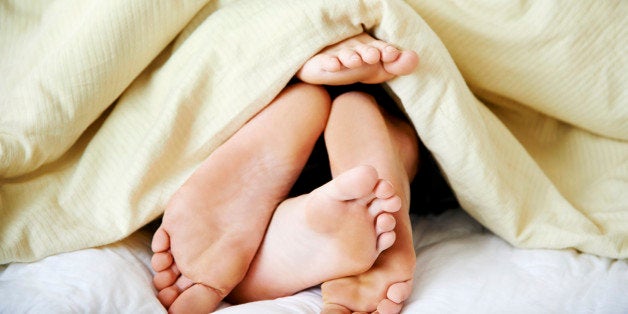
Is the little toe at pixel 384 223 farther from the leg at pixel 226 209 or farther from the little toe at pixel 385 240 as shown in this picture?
the leg at pixel 226 209

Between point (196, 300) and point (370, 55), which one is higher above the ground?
point (370, 55)

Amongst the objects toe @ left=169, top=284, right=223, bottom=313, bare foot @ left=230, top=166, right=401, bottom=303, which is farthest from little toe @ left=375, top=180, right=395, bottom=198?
toe @ left=169, top=284, right=223, bottom=313

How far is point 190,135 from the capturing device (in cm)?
79

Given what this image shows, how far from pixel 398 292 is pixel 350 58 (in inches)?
12.2

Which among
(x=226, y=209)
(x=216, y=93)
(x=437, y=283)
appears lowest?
(x=437, y=283)

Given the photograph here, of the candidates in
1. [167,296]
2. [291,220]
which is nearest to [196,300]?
[167,296]

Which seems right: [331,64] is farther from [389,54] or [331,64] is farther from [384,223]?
[384,223]

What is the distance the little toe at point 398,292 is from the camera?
667 millimetres

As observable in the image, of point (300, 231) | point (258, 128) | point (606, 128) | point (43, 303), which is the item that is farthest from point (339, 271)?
point (606, 128)

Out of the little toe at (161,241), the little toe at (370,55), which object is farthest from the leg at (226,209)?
the little toe at (370,55)

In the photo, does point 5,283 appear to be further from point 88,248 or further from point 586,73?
point 586,73

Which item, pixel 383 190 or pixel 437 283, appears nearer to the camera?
pixel 383 190

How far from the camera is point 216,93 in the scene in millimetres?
786

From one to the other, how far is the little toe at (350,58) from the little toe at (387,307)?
1.01 feet
